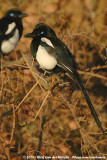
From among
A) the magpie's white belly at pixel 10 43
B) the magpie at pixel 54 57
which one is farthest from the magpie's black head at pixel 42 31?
the magpie's white belly at pixel 10 43

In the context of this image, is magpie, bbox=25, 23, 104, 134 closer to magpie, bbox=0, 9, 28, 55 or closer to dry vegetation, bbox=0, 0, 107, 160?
dry vegetation, bbox=0, 0, 107, 160

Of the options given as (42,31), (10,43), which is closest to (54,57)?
(42,31)

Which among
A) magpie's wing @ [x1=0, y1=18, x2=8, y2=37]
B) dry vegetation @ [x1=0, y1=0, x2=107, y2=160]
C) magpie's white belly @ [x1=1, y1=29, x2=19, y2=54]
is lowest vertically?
dry vegetation @ [x1=0, y1=0, x2=107, y2=160]

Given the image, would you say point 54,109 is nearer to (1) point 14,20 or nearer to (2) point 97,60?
(2) point 97,60

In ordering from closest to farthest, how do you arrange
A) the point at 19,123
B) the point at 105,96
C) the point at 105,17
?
the point at 19,123
the point at 105,96
the point at 105,17

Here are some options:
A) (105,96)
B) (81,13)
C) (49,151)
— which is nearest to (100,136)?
(105,96)

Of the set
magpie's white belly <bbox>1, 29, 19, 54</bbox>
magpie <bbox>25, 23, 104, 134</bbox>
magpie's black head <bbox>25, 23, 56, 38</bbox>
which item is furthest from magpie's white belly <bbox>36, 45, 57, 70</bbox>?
magpie's white belly <bbox>1, 29, 19, 54</bbox>
